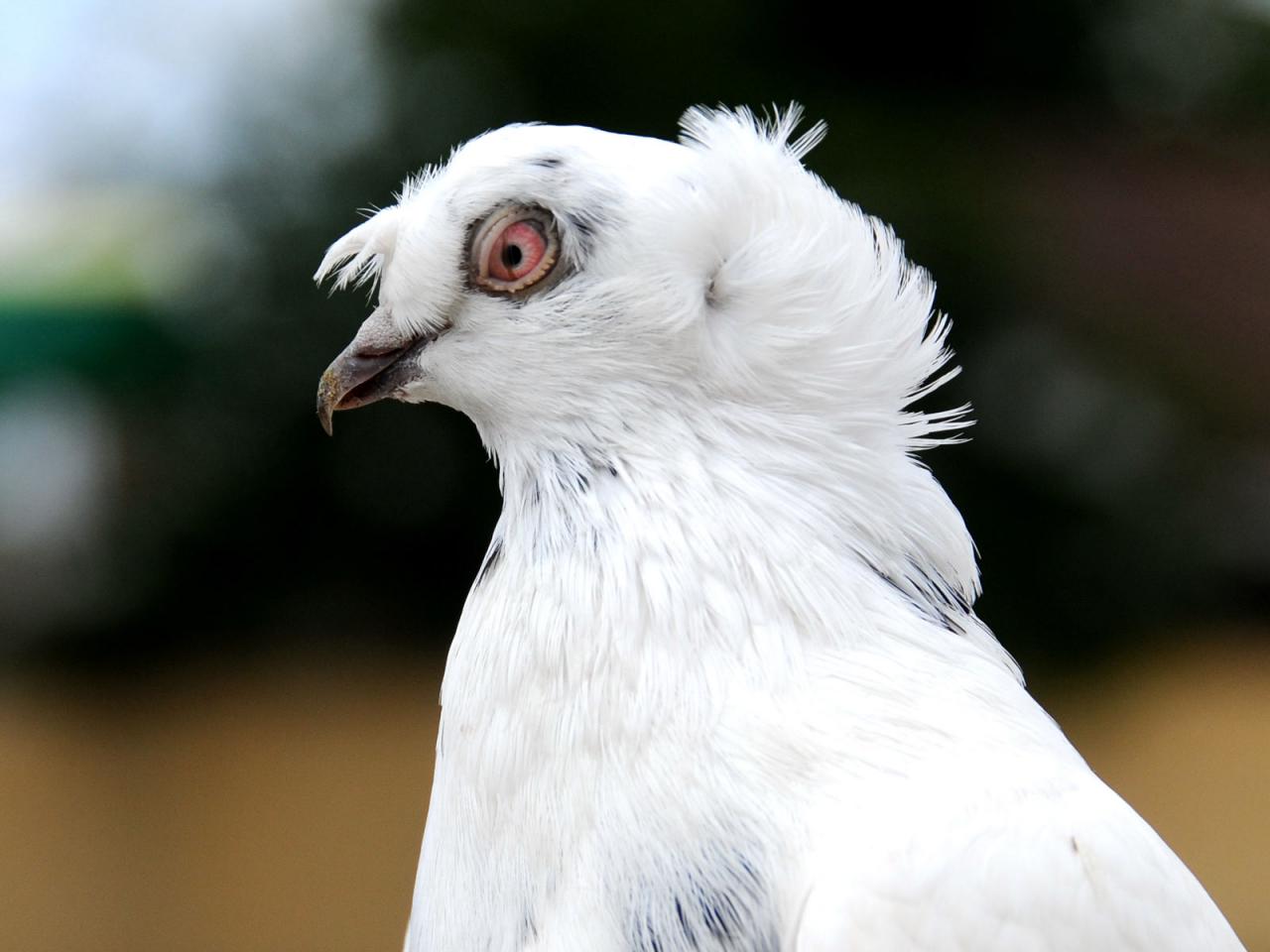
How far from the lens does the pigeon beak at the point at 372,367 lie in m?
1.70

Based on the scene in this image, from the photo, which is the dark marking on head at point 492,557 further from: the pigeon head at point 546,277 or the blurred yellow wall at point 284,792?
the blurred yellow wall at point 284,792

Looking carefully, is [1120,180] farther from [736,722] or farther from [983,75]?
[736,722]

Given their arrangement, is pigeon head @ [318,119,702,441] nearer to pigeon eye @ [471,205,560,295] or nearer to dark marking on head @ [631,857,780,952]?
pigeon eye @ [471,205,560,295]

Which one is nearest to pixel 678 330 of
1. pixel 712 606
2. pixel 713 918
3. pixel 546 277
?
pixel 546 277

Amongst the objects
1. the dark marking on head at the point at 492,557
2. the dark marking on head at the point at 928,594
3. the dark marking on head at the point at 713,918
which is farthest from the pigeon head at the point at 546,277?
the dark marking on head at the point at 713,918

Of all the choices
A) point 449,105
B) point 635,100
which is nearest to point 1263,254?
point 635,100

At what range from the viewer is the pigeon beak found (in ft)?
5.58

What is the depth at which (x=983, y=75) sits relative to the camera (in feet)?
18.1

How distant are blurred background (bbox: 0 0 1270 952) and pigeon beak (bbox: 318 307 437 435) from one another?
338 cm

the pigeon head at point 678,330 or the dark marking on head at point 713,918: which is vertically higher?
the pigeon head at point 678,330

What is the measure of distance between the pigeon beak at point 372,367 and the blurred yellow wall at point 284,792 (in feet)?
13.3

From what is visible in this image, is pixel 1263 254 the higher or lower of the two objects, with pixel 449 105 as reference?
higher

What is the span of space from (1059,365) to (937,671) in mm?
4038

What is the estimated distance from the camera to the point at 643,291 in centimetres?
156
